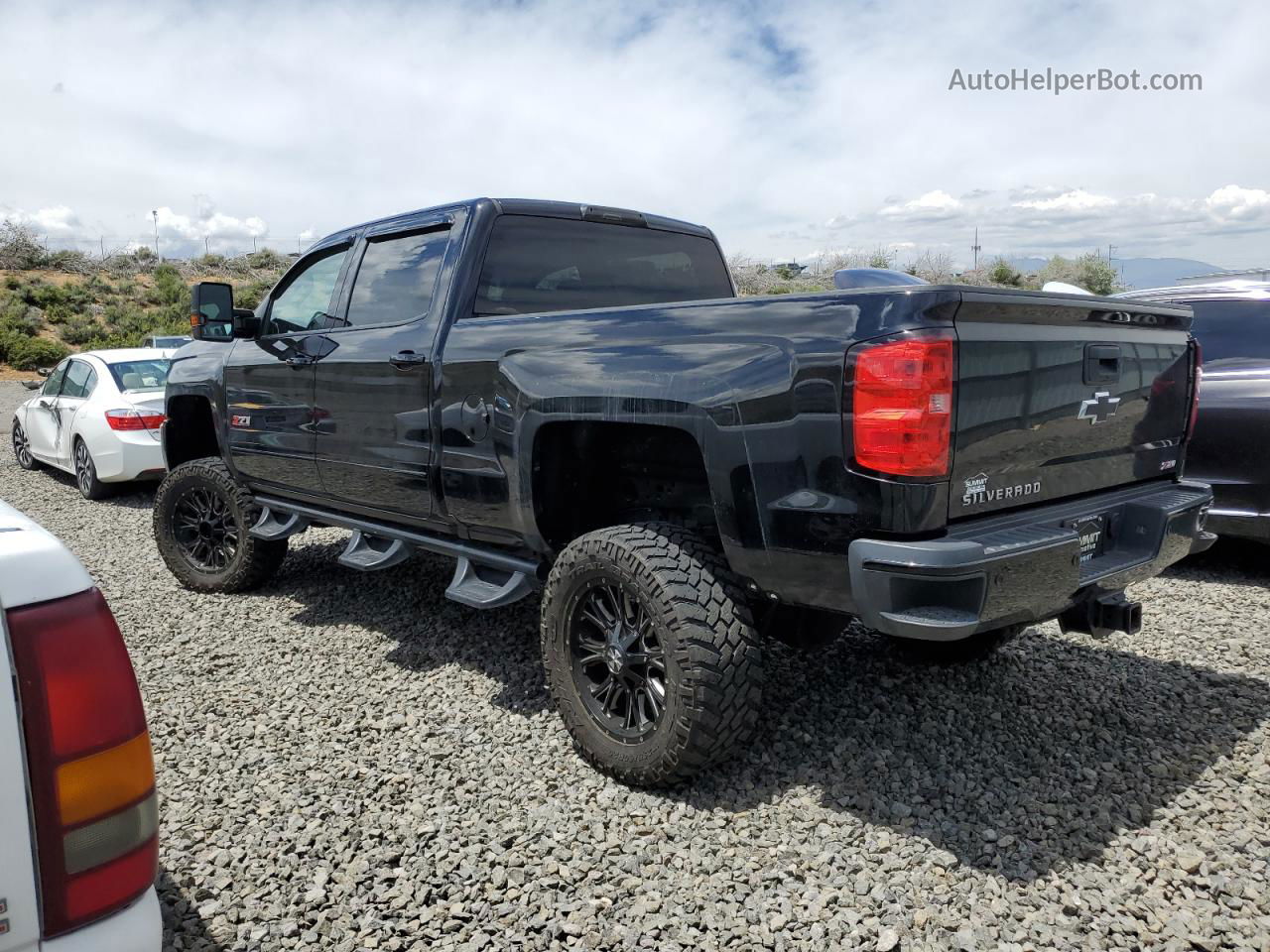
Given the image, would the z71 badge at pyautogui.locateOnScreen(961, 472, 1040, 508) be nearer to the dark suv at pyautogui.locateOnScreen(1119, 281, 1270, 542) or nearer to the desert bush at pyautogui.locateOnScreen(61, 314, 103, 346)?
the dark suv at pyautogui.locateOnScreen(1119, 281, 1270, 542)

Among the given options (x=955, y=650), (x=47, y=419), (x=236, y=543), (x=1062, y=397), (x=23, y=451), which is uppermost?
(x=1062, y=397)

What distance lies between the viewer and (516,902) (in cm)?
246

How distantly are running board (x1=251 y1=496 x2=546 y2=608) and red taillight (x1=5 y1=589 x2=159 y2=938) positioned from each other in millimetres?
2026

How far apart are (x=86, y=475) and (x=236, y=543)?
4799 millimetres

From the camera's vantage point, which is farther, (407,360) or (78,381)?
(78,381)

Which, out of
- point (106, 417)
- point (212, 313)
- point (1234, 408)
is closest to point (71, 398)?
point (106, 417)

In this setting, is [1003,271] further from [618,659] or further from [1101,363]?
[618,659]

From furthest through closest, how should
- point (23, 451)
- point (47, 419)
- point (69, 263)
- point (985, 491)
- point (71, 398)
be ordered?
1. point (69, 263)
2. point (23, 451)
3. point (47, 419)
4. point (71, 398)
5. point (985, 491)

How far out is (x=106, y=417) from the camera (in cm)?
855

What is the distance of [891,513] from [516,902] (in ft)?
Result: 4.76

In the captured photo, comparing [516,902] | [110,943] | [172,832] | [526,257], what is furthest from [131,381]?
[110,943]

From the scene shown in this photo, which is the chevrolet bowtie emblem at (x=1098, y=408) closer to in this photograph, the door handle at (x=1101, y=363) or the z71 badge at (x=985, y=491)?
the door handle at (x=1101, y=363)

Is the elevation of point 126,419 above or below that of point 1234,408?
below

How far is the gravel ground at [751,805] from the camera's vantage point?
2381 millimetres
